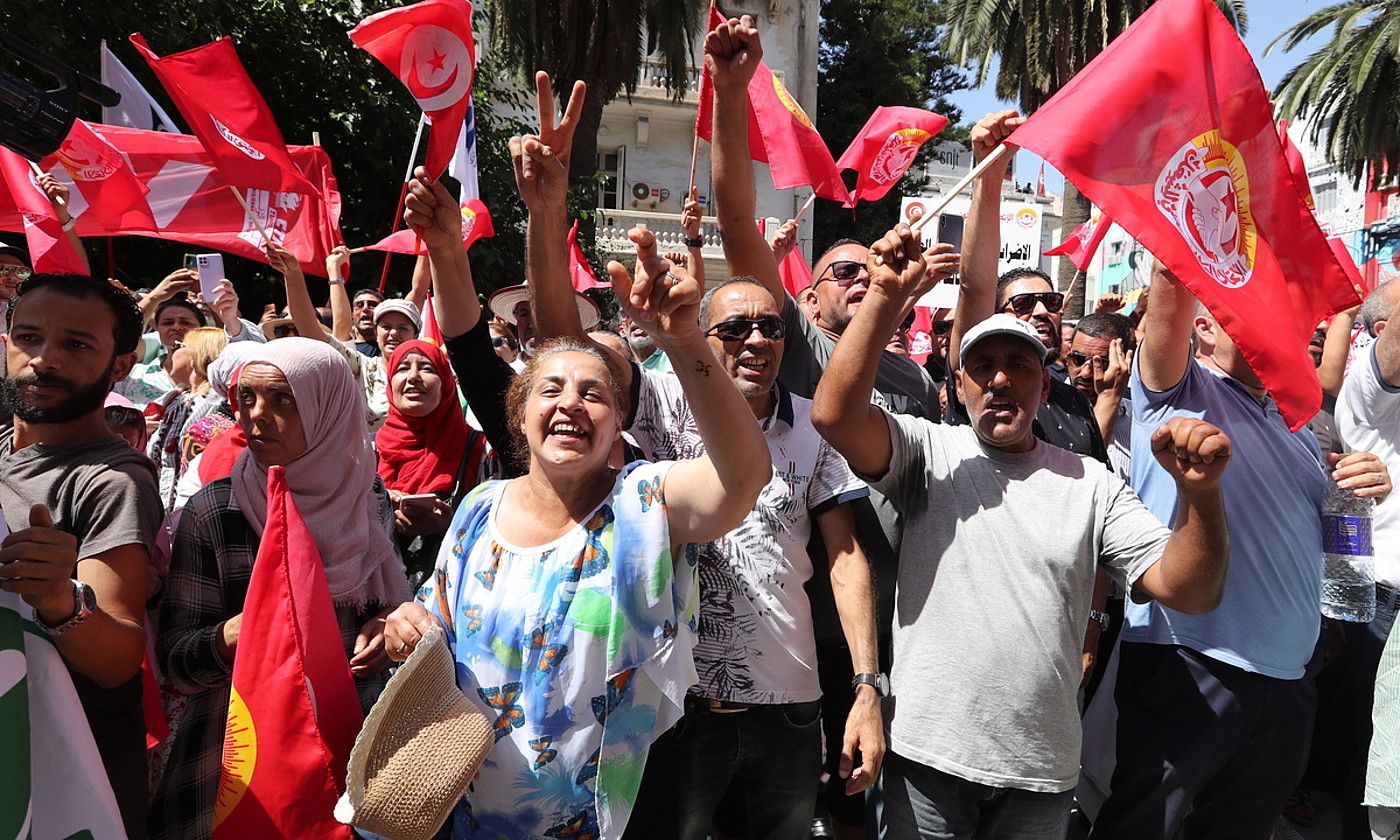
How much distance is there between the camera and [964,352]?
248 centimetres

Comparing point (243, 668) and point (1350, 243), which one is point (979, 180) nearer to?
point (243, 668)

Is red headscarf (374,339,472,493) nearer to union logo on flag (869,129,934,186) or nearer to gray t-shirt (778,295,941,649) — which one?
gray t-shirt (778,295,941,649)

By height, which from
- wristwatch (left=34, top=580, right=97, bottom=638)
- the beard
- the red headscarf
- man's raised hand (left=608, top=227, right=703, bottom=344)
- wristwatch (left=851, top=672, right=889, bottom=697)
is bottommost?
wristwatch (left=851, top=672, right=889, bottom=697)

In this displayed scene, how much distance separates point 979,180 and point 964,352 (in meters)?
0.70

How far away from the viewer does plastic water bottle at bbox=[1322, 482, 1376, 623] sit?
310 cm

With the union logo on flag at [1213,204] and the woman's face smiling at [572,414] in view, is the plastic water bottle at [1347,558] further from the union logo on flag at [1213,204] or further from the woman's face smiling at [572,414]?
the woman's face smiling at [572,414]

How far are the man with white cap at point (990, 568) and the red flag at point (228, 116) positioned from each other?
150 inches

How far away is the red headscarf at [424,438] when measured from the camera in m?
3.82

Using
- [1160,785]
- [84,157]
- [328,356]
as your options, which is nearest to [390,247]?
[84,157]

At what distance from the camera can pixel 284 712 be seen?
2055 mm

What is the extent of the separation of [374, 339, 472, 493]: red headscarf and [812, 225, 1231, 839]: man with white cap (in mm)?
1992

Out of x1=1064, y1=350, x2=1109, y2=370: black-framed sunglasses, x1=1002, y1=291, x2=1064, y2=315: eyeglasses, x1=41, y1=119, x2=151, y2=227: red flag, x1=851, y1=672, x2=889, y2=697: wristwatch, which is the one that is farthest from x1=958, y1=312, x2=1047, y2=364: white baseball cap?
x1=41, y1=119, x2=151, y2=227: red flag

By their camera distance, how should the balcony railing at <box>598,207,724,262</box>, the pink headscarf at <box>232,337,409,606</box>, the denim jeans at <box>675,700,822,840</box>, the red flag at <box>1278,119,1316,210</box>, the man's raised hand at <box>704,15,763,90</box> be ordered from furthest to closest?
the balcony railing at <box>598,207,724,262</box> → the red flag at <box>1278,119,1316,210</box> → the man's raised hand at <box>704,15,763,90</box> → the denim jeans at <box>675,700,822,840</box> → the pink headscarf at <box>232,337,409,606</box>

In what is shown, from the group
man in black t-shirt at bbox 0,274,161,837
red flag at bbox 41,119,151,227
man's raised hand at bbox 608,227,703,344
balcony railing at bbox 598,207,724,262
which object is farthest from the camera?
balcony railing at bbox 598,207,724,262
